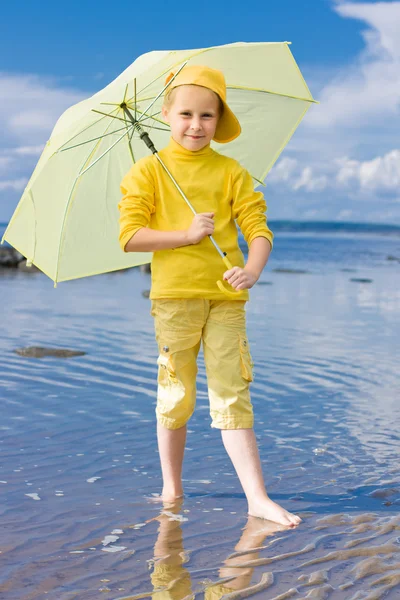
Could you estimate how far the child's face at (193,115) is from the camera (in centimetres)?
372

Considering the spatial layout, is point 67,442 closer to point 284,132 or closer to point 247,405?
point 247,405

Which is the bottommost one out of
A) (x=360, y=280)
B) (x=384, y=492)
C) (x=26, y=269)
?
(x=384, y=492)

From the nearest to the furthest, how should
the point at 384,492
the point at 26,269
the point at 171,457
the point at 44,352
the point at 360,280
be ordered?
the point at 171,457
the point at 384,492
the point at 44,352
the point at 360,280
the point at 26,269

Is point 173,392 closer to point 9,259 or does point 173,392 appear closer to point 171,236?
point 171,236

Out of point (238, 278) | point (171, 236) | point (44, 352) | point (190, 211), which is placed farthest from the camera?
point (44, 352)

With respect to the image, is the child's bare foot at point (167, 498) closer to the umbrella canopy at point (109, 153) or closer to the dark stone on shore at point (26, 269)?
the umbrella canopy at point (109, 153)

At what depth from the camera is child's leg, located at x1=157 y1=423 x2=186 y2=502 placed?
13.1 ft

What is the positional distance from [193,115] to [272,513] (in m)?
1.86

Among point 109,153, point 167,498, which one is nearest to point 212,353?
point 167,498

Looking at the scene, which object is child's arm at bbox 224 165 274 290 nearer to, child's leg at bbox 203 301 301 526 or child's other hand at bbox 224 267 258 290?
child's other hand at bbox 224 267 258 290

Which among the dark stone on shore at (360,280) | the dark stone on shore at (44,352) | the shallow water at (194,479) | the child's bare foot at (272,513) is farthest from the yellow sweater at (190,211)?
the dark stone on shore at (360,280)

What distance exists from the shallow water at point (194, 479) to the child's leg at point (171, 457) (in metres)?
0.11

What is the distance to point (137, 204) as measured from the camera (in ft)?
12.3

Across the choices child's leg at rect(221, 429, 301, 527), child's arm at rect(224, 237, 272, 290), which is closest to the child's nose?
child's arm at rect(224, 237, 272, 290)
